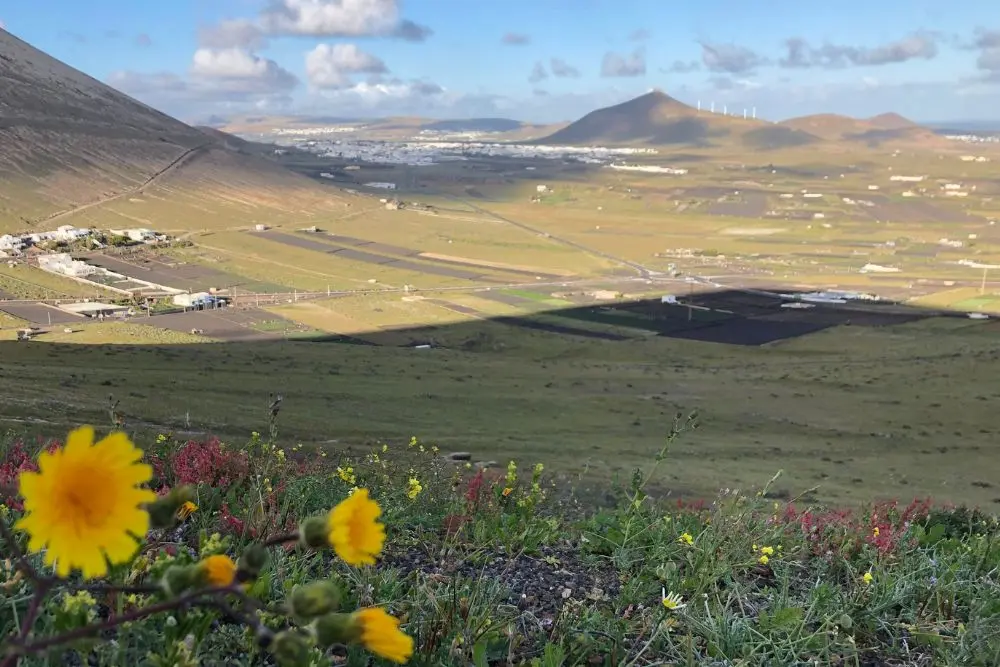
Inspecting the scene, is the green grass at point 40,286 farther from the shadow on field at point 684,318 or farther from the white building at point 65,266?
the shadow on field at point 684,318

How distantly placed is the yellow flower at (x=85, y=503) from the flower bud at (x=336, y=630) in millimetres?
374

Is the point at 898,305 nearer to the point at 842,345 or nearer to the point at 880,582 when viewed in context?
the point at 842,345

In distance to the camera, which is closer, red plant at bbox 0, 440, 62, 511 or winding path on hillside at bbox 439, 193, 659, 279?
red plant at bbox 0, 440, 62, 511

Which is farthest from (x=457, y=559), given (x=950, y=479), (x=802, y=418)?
(x=802, y=418)

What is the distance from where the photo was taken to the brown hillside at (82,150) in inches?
4555

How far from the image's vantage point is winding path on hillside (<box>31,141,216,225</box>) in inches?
4254

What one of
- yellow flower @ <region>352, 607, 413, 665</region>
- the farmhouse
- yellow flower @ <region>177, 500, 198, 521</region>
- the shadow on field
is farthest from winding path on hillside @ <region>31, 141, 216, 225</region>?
yellow flower @ <region>352, 607, 413, 665</region>

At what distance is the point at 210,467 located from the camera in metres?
5.10

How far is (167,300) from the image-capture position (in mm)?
71188

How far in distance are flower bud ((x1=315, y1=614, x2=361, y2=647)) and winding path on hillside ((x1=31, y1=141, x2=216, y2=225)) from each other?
119 m

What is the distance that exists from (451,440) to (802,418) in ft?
62.5

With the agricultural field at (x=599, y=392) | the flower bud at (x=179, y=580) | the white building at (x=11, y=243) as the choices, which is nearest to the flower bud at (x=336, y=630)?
the flower bud at (x=179, y=580)

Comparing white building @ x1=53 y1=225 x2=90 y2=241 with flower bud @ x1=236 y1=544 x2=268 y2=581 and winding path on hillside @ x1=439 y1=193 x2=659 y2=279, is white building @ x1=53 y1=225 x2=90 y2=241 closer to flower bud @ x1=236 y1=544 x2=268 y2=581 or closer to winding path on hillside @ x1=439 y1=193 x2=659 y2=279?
winding path on hillside @ x1=439 y1=193 x2=659 y2=279

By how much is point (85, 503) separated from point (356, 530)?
0.52m
